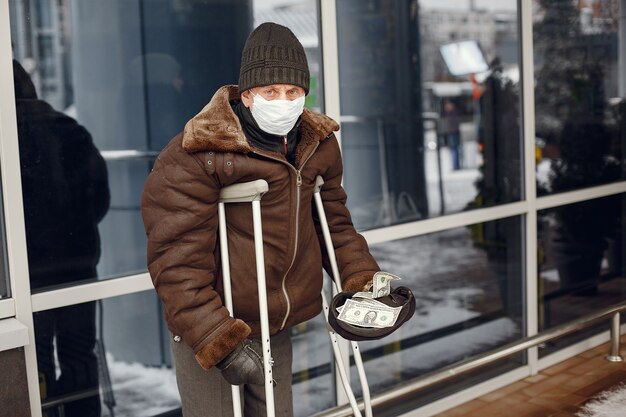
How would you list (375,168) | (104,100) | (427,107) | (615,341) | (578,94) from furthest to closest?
(578,94)
(615,341)
(427,107)
(375,168)
(104,100)

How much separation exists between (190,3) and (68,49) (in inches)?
21.4

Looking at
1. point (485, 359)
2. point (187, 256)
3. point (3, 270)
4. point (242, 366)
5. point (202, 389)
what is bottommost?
point (485, 359)

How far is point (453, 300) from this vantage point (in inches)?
178

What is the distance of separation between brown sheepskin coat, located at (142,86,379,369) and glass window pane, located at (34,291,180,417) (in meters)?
0.84

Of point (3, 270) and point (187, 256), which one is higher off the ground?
point (187, 256)

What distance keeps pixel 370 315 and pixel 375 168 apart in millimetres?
1775

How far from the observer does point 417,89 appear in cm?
430

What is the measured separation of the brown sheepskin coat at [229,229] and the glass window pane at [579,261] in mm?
2560

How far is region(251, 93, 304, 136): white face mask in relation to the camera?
92.5 inches

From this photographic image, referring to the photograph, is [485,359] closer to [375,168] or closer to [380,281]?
[375,168]

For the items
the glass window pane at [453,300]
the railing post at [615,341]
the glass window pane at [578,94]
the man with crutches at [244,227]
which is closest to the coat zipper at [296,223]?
the man with crutches at [244,227]

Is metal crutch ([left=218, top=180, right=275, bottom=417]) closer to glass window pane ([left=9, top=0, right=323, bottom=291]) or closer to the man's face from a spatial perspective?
the man's face

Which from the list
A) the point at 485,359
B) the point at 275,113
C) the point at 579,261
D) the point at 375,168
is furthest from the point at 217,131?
the point at 579,261

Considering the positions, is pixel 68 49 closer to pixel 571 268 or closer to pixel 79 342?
pixel 79 342
